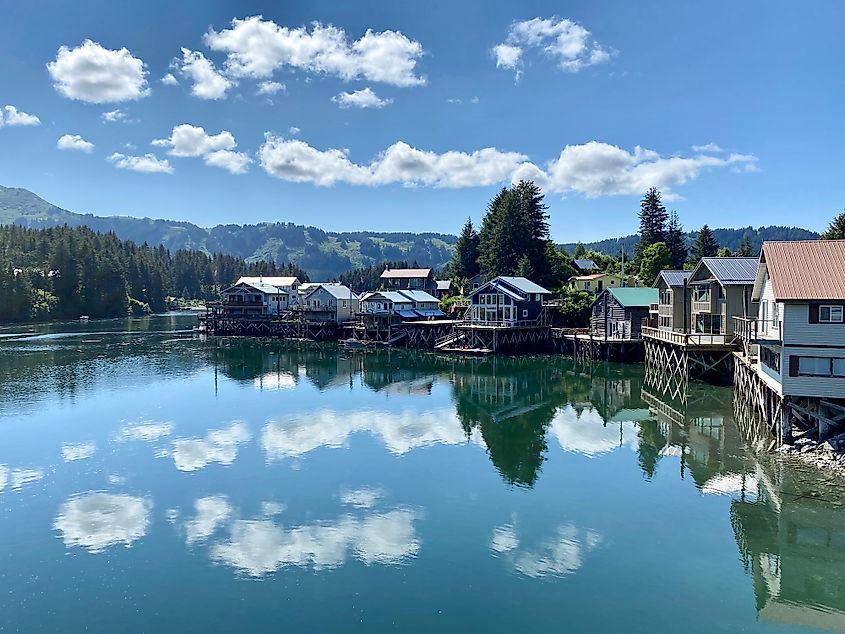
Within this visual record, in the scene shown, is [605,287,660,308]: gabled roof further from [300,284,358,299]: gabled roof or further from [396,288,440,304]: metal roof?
[300,284,358,299]: gabled roof

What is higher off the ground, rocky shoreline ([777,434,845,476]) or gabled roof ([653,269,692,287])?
gabled roof ([653,269,692,287])

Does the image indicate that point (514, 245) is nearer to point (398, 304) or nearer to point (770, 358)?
point (398, 304)

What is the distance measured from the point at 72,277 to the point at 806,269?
122 meters

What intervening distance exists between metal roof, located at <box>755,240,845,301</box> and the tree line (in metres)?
114

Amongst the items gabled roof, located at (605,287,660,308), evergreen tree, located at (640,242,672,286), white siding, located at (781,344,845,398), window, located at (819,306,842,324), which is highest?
evergreen tree, located at (640,242,672,286)

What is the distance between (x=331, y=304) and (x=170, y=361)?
87.1ft

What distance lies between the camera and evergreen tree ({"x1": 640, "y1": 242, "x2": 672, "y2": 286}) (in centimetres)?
7419

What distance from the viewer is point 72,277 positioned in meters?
115

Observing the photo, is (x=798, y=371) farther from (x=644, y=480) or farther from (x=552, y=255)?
(x=552, y=255)

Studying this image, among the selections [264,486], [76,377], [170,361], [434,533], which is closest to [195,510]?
[264,486]

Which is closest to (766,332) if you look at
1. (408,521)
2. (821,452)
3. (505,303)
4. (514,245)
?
(821,452)

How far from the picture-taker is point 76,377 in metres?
48.8

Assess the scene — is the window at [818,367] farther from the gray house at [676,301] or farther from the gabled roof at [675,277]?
the gabled roof at [675,277]

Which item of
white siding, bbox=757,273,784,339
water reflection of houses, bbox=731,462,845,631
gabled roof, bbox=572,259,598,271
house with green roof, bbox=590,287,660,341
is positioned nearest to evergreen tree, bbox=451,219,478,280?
gabled roof, bbox=572,259,598,271
